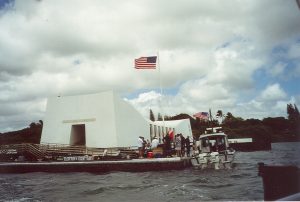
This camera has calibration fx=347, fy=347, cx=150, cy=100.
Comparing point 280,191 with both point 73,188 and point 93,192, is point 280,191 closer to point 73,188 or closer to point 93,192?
point 93,192

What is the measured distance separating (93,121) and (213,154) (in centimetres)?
1041

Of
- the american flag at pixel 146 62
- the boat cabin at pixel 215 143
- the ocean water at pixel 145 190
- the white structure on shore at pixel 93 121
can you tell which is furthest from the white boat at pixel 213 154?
Result: the american flag at pixel 146 62

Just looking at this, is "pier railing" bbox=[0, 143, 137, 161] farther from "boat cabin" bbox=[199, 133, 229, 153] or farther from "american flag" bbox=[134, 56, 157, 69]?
"american flag" bbox=[134, 56, 157, 69]

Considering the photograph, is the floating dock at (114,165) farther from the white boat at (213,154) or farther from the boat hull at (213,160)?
the white boat at (213,154)

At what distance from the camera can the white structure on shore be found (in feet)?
85.9

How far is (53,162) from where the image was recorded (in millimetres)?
21250

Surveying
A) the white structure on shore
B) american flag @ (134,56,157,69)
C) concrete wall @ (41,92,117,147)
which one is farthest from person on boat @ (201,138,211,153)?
concrete wall @ (41,92,117,147)

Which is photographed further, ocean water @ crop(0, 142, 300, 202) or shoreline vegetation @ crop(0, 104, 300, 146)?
shoreline vegetation @ crop(0, 104, 300, 146)

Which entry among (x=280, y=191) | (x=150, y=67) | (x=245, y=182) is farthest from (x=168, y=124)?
(x=280, y=191)

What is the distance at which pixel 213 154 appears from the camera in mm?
20359

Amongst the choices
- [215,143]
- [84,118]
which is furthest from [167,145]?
[84,118]

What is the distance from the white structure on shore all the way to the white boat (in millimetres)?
4399

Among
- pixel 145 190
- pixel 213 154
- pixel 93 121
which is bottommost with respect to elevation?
pixel 145 190

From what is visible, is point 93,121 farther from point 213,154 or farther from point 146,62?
point 213,154
